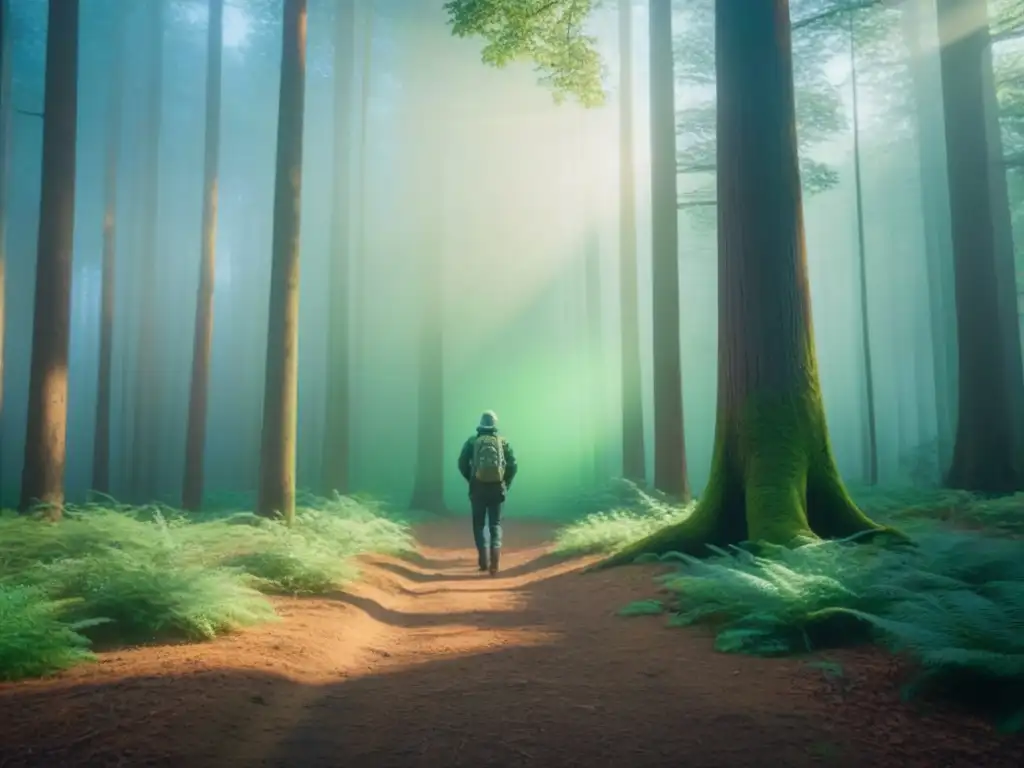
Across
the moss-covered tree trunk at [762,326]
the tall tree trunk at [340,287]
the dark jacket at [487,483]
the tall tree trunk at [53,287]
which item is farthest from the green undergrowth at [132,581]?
the tall tree trunk at [340,287]

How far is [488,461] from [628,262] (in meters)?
10.2

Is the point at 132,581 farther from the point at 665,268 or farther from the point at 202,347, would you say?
the point at 202,347

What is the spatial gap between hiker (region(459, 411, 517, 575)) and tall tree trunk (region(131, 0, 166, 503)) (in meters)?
16.8

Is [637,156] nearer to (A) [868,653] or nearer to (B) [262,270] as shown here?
(A) [868,653]

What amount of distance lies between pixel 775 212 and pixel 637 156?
12.3m

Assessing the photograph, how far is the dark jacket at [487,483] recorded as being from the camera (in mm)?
10367

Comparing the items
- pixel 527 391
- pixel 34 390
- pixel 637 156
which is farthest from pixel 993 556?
pixel 527 391

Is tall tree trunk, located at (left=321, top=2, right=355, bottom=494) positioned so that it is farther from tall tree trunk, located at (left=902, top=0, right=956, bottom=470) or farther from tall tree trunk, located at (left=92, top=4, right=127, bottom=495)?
tall tree trunk, located at (left=902, top=0, right=956, bottom=470)

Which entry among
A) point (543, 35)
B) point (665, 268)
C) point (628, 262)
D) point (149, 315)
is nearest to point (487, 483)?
point (665, 268)

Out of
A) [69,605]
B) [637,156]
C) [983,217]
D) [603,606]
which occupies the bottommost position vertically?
[603,606]

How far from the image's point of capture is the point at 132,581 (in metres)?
5.36

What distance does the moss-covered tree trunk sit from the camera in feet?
23.0

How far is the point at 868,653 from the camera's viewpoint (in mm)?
4191

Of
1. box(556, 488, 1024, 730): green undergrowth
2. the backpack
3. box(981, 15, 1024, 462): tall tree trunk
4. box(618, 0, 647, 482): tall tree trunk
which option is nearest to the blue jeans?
the backpack
